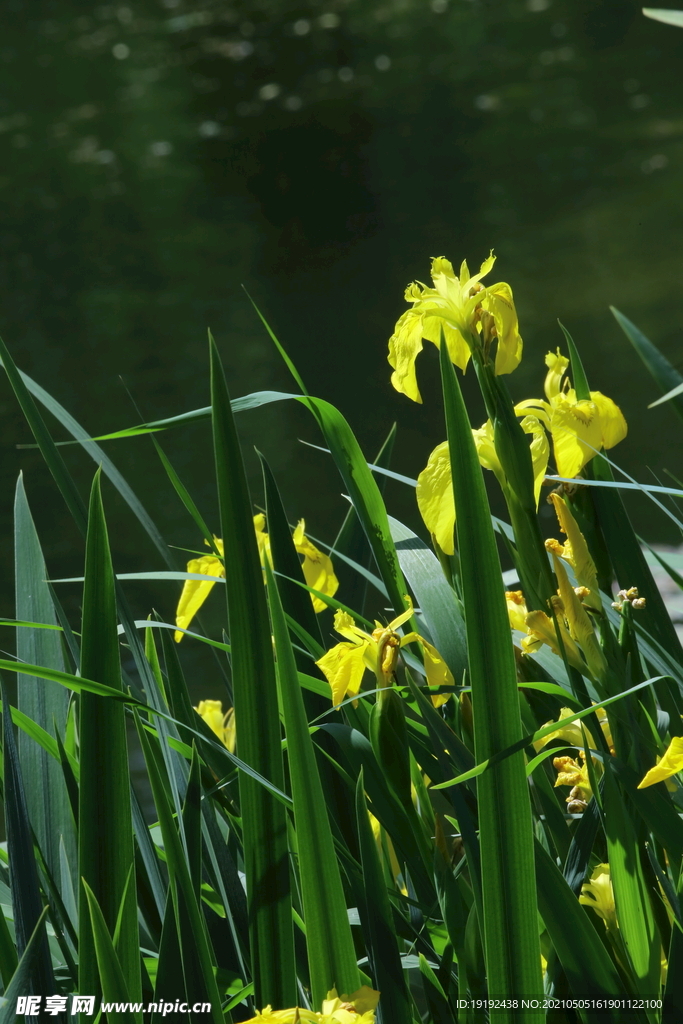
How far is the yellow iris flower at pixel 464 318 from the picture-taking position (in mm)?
290

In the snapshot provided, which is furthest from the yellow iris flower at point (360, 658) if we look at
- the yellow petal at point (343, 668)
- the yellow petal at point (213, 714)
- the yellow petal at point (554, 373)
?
the yellow petal at point (213, 714)

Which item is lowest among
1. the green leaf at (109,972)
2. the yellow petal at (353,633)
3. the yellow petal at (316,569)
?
the green leaf at (109,972)

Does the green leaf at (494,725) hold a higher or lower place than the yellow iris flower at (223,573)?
lower

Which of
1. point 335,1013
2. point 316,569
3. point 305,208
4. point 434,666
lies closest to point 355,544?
point 316,569

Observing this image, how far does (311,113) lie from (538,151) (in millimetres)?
1541

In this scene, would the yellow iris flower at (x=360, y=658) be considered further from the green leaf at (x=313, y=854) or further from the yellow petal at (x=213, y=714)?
the yellow petal at (x=213, y=714)

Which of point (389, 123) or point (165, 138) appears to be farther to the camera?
point (165, 138)

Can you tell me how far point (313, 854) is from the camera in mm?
209

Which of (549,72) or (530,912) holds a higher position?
(549,72)

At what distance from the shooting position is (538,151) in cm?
335

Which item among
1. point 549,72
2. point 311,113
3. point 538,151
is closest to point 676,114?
point 538,151

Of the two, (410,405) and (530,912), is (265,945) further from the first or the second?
(410,405)

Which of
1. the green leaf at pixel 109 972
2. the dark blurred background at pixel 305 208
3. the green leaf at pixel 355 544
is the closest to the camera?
the green leaf at pixel 109 972

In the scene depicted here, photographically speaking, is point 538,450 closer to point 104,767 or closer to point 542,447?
point 542,447
